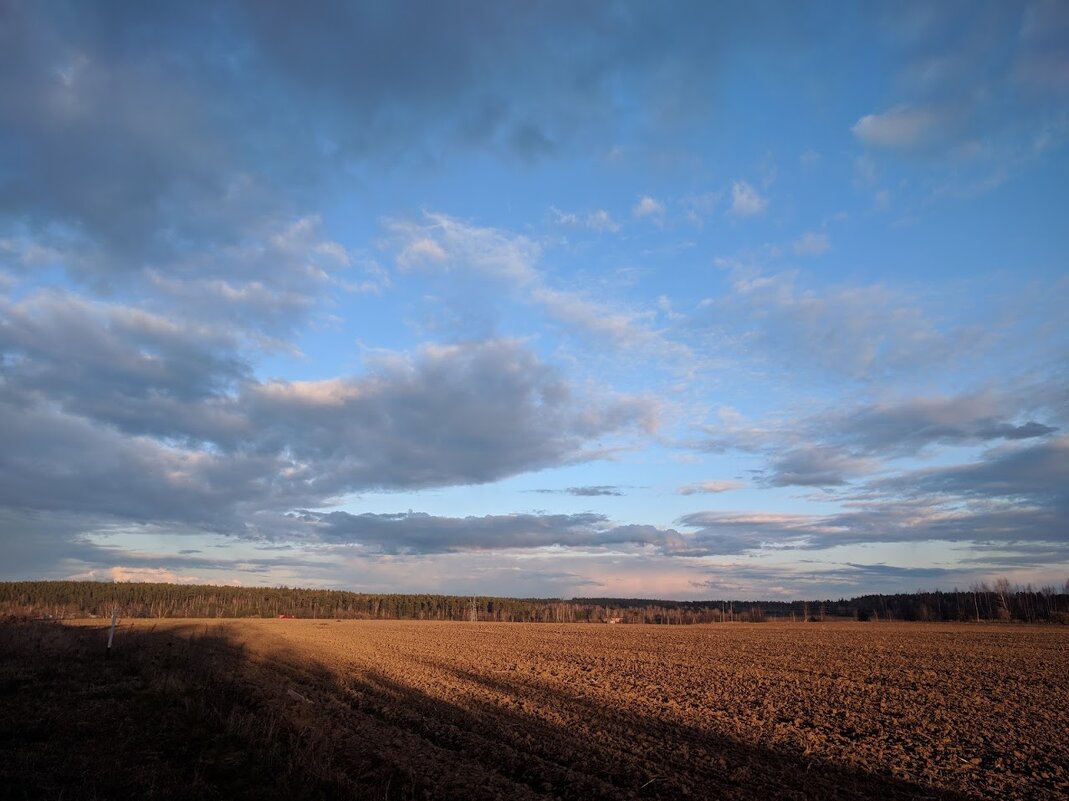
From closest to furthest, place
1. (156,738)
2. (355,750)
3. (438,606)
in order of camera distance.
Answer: (355,750) → (156,738) → (438,606)

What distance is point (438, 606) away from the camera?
528 feet

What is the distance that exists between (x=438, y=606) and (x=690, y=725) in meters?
153

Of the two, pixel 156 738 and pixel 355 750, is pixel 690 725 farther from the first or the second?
pixel 156 738

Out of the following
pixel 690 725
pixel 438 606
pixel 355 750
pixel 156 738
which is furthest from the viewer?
pixel 438 606

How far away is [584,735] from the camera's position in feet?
49.4

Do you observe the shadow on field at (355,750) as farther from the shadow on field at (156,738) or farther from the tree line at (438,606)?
the tree line at (438,606)

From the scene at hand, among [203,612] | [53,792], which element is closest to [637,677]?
[53,792]

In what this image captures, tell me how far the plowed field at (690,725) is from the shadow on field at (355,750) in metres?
0.07

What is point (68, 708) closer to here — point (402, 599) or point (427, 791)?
point (427, 791)

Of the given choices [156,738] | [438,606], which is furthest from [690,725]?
[438,606]

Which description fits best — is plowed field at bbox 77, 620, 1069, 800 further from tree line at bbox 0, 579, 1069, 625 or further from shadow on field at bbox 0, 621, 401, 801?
tree line at bbox 0, 579, 1069, 625

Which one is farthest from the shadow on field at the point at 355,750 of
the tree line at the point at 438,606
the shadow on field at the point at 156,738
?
the tree line at the point at 438,606

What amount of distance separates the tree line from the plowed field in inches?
2997

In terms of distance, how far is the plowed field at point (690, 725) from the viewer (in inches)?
451
